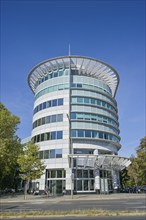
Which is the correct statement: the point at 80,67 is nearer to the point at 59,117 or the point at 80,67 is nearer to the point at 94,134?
the point at 59,117

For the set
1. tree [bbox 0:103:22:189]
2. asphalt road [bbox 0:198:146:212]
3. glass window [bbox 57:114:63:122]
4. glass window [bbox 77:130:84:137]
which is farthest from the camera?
glass window [bbox 57:114:63:122]

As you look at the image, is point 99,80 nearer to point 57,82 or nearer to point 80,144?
point 57,82

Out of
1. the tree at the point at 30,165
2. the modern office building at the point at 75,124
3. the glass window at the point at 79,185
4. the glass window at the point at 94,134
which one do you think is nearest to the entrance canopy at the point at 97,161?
the modern office building at the point at 75,124

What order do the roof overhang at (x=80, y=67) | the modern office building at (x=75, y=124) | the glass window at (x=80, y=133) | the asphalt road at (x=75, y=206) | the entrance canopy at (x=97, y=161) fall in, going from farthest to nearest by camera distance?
the roof overhang at (x=80, y=67) → the glass window at (x=80, y=133) → the modern office building at (x=75, y=124) → the entrance canopy at (x=97, y=161) → the asphalt road at (x=75, y=206)

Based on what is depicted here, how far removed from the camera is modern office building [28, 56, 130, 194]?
1705 inches

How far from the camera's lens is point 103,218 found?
11.8 m

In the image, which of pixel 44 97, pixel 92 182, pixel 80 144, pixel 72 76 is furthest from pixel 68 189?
pixel 72 76

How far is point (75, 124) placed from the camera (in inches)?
1822

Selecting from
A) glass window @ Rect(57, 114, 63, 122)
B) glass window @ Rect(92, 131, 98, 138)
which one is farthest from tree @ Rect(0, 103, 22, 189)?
glass window @ Rect(92, 131, 98, 138)

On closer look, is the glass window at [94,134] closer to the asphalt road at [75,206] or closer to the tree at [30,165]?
the tree at [30,165]

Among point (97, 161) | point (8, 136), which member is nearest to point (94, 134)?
point (97, 161)

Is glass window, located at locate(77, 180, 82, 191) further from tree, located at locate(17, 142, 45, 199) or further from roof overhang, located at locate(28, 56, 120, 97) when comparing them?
roof overhang, located at locate(28, 56, 120, 97)

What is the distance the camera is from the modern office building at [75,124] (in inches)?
1705

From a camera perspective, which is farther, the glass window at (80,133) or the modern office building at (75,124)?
the glass window at (80,133)
